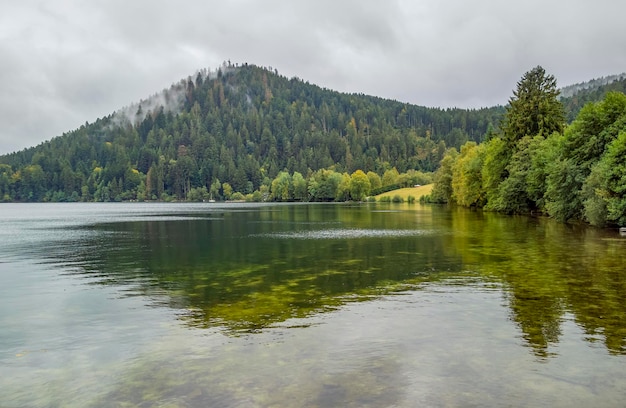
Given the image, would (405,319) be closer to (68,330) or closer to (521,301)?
(521,301)

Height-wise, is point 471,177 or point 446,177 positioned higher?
point 446,177

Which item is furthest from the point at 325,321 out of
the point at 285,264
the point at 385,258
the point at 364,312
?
the point at 385,258

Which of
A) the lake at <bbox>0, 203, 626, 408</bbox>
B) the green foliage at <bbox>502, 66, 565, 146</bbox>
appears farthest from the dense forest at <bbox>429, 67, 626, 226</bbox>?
the lake at <bbox>0, 203, 626, 408</bbox>

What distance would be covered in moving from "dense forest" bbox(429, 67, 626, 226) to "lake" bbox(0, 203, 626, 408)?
65.7ft

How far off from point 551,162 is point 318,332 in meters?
59.9

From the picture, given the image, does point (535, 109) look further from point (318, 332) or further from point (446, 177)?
point (318, 332)

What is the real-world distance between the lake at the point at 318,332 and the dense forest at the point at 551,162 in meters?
20.0

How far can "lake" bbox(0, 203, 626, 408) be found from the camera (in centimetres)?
1063

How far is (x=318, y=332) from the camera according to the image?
49.6ft

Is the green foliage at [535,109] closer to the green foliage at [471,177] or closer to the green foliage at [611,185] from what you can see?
the green foliage at [471,177]

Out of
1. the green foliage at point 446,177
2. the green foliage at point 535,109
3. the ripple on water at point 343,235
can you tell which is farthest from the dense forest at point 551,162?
the ripple on water at point 343,235

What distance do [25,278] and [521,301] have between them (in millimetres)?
25238

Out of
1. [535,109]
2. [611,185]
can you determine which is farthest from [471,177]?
[611,185]

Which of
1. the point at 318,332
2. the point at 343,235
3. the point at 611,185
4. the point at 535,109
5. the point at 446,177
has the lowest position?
the point at 343,235
